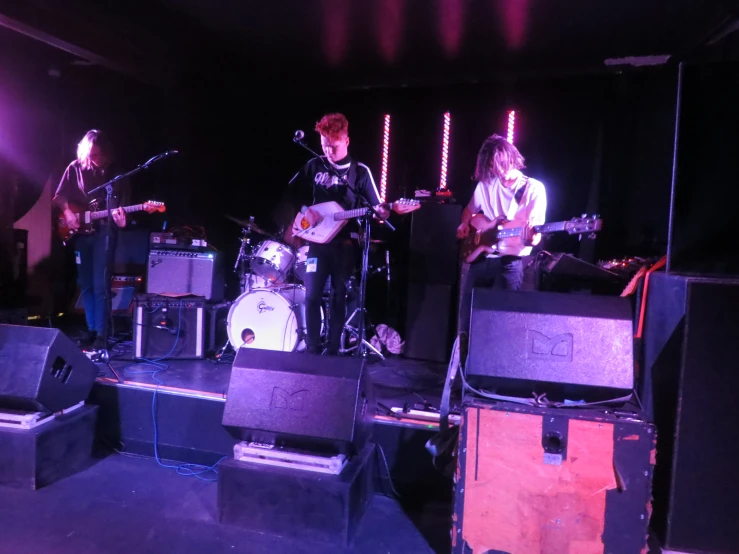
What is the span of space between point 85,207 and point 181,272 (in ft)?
3.25

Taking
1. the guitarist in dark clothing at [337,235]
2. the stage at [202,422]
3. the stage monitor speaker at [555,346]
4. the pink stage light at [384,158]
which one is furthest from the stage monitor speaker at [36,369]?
the pink stage light at [384,158]

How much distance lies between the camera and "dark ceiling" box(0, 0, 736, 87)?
4.52 m

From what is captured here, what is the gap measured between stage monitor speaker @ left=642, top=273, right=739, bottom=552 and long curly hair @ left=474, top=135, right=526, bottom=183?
1.60m

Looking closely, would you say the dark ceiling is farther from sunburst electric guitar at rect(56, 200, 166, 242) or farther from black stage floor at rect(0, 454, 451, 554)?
black stage floor at rect(0, 454, 451, 554)

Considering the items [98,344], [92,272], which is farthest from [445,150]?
[98,344]

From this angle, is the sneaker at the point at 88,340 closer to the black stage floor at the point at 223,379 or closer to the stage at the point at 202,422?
the black stage floor at the point at 223,379

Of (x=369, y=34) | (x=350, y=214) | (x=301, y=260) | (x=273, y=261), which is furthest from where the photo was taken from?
(x=369, y=34)

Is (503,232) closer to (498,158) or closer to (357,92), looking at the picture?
(498,158)

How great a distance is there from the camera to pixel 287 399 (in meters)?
2.40

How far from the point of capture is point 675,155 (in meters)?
2.20

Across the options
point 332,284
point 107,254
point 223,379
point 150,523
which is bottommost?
point 150,523

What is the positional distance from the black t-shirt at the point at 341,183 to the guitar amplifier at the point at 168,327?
136 centimetres

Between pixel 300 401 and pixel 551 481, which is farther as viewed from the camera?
pixel 300 401

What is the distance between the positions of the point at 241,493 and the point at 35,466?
47.0 inches
